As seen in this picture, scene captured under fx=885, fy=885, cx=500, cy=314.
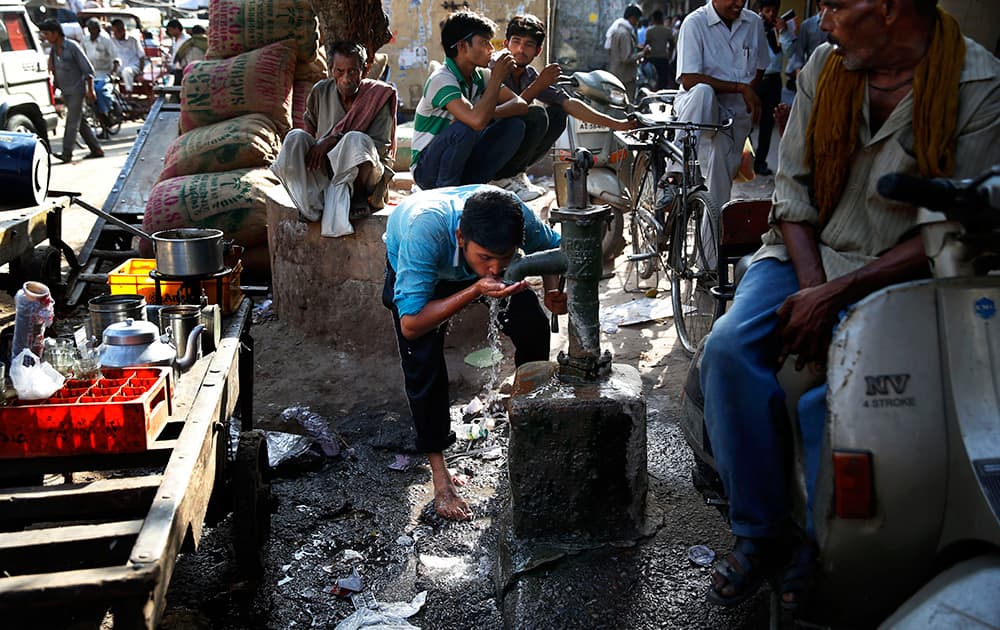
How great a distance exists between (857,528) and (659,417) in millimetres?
2428

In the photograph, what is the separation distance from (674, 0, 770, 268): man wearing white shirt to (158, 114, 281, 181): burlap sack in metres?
3.33

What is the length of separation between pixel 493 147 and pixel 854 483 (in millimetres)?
3833

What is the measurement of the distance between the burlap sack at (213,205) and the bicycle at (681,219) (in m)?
2.81

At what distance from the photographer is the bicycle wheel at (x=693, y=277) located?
4.97 metres

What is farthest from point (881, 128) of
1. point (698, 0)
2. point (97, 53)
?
point (698, 0)

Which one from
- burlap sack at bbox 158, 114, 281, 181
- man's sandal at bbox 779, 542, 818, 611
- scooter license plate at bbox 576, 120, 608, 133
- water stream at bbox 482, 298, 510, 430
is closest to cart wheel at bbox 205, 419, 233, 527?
water stream at bbox 482, 298, 510, 430

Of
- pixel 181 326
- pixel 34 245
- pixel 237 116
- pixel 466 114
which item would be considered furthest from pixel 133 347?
pixel 237 116

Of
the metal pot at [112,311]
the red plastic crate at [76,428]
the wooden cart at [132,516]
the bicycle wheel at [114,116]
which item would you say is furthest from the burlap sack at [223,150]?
Result: the bicycle wheel at [114,116]

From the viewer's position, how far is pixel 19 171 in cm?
445

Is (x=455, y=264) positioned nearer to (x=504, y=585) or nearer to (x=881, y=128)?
(x=504, y=585)

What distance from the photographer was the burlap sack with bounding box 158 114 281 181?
22.8ft

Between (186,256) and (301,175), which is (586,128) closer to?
(301,175)

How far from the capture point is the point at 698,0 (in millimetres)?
20438

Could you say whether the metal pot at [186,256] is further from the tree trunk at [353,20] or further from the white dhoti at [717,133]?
the white dhoti at [717,133]
